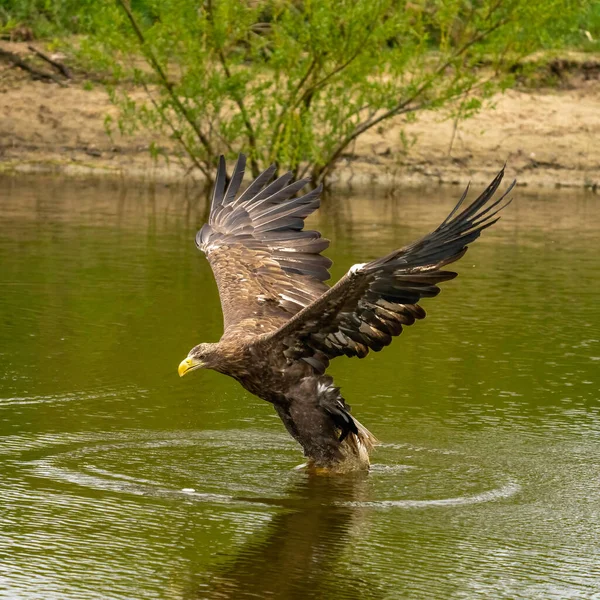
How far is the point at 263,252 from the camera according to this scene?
29.1ft

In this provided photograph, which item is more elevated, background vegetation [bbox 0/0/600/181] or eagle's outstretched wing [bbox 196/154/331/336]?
background vegetation [bbox 0/0/600/181]

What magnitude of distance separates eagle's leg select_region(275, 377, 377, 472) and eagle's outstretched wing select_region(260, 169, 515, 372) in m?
0.20

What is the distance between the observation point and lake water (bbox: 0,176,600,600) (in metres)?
5.95

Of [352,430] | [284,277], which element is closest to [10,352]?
[284,277]

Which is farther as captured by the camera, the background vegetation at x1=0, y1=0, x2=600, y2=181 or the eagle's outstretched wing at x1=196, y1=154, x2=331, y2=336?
the background vegetation at x1=0, y1=0, x2=600, y2=181

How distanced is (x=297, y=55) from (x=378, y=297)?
43.5ft

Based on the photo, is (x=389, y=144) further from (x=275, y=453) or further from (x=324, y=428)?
(x=324, y=428)

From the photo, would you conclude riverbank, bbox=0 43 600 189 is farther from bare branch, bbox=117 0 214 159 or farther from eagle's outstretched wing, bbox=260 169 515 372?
eagle's outstretched wing, bbox=260 169 515 372

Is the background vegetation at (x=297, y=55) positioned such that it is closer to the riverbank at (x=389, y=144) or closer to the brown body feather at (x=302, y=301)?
the riverbank at (x=389, y=144)

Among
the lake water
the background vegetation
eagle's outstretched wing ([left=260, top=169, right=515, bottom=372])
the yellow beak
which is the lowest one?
the lake water

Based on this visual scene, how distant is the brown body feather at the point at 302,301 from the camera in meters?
6.88

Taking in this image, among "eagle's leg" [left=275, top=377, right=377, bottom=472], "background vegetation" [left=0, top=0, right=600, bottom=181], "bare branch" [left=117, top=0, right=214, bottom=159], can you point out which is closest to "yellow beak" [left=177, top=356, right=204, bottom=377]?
"eagle's leg" [left=275, top=377, right=377, bottom=472]

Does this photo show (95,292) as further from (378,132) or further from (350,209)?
(378,132)

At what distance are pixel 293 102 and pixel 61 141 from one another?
3885 millimetres
